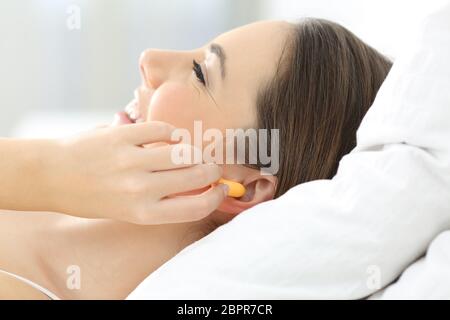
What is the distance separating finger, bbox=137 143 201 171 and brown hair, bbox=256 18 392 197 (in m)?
0.23

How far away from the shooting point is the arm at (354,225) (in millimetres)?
811

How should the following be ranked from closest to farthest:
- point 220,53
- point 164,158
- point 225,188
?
point 164,158, point 225,188, point 220,53

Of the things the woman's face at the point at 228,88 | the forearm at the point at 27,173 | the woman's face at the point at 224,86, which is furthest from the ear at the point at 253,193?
the forearm at the point at 27,173

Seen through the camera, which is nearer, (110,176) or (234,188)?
(110,176)

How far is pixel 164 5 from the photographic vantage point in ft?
9.14

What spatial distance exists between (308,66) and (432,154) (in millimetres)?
347

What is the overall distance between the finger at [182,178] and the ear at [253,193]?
0.19m

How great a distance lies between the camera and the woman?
3.66ft

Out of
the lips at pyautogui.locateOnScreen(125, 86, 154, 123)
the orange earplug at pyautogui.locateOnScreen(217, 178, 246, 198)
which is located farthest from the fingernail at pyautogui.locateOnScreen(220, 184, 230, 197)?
the lips at pyautogui.locateOnScreen(125, 86, 154, 123)

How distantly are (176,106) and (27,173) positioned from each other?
0.29m

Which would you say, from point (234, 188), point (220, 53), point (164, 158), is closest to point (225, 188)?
point (234, 188)

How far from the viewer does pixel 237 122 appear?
1132 mm

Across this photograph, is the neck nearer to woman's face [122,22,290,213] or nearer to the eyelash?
woman's face [122,22,290,213]

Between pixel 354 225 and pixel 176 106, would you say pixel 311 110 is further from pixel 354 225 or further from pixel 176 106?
pixel 354 225
